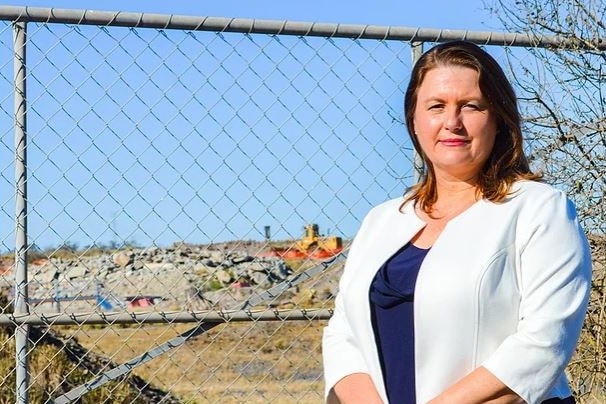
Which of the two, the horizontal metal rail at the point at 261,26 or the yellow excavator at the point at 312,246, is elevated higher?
the horizontal metal rail at the point at 261,26

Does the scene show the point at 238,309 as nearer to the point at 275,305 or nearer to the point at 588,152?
the point at 275,305

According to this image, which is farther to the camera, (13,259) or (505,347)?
(13,259)

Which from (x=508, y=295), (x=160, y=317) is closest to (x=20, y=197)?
(x=160, y=317)

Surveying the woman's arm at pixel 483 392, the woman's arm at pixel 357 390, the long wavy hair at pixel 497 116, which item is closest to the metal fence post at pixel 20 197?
the woman's arm at pixel 357 390

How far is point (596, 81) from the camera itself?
4.79m

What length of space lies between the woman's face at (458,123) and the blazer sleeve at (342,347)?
345mm

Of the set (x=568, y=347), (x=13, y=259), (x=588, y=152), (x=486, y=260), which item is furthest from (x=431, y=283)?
(x=588, y=152)

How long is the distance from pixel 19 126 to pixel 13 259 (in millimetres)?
504

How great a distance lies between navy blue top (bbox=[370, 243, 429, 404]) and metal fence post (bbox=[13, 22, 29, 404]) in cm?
191

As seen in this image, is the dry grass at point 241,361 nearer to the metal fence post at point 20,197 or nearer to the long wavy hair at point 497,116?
the metal fence post at point 20,197

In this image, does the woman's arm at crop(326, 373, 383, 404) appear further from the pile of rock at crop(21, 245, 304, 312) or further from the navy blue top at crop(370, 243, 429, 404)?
the pile of rock at crop(21, 245, 304, 312)

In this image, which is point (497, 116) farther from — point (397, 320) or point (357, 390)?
point (357, 390)

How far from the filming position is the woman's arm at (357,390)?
8.21 ft

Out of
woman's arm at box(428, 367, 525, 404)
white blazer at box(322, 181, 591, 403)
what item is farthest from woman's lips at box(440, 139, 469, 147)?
woman's arm at box(428, 367, 525, 404)
